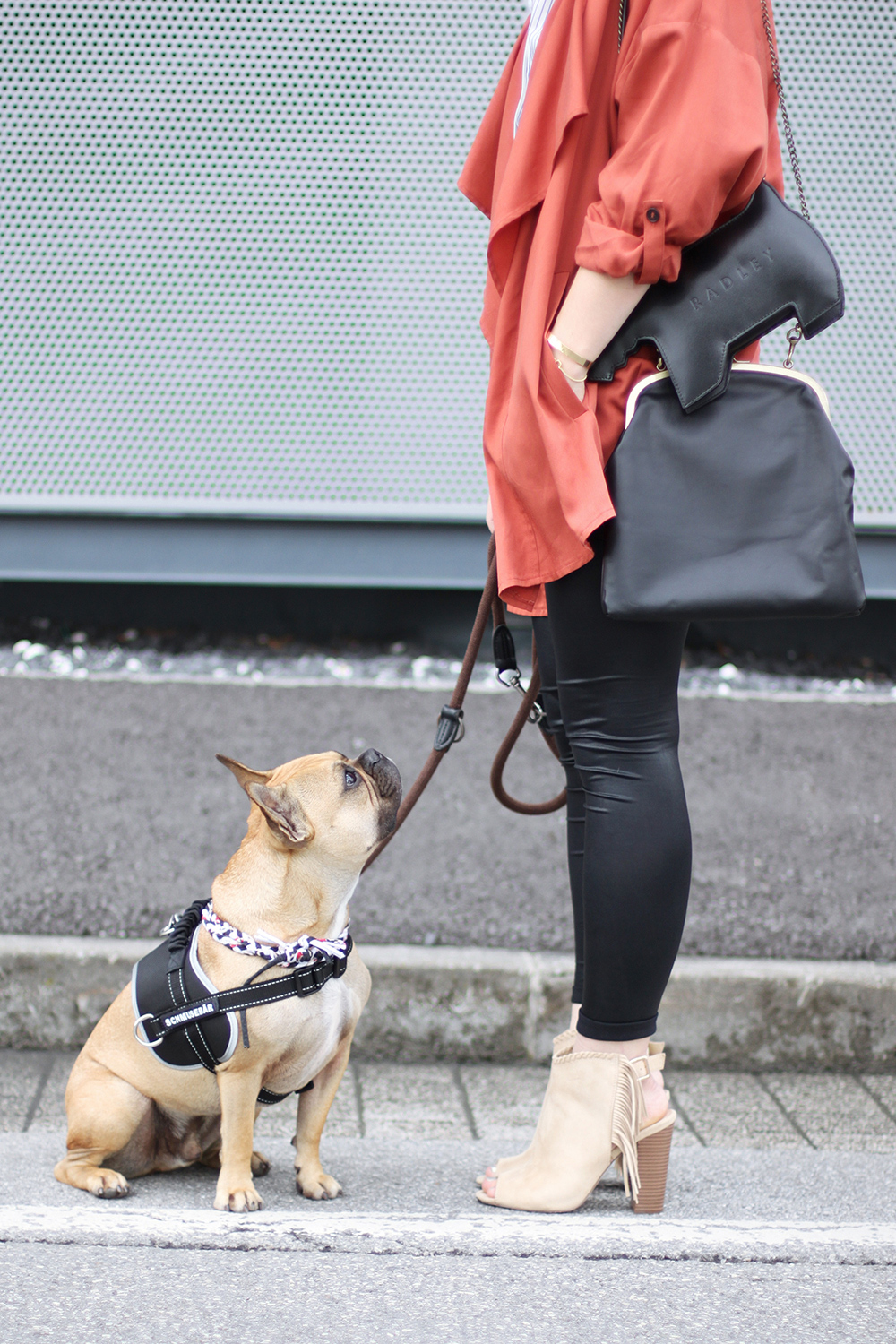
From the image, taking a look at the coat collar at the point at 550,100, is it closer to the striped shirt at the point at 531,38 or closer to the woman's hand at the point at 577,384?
the striped shirt at the point at 531,38

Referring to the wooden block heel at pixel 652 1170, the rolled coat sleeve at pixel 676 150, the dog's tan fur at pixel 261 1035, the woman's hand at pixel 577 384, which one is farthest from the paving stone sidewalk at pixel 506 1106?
the rolled coat sleeve at pixel 676 150

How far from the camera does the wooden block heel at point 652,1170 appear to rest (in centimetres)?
218

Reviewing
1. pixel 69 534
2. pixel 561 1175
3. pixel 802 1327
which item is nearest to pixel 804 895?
pixel 561 1175

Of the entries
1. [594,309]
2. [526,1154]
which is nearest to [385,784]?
[526,1154]

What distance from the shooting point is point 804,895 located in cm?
366

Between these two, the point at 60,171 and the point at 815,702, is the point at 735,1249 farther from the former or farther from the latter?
the point at 60,171

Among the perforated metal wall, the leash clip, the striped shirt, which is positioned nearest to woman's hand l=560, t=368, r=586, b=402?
the striped shirt

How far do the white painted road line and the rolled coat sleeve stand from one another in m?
1.46

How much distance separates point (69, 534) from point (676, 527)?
192 inches

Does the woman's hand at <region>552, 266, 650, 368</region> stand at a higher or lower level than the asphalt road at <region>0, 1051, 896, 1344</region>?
higher

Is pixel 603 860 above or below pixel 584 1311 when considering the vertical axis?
above

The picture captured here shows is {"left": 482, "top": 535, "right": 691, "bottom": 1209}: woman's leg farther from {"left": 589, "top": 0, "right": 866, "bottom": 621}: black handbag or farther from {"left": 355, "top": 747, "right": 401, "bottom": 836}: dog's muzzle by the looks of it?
{"left": 355, "top": 747, "right": 401, "bottom": 836}: dog's muzzle

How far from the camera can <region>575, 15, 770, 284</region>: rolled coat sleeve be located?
1.84 metres

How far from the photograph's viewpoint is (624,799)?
6.84 ft
